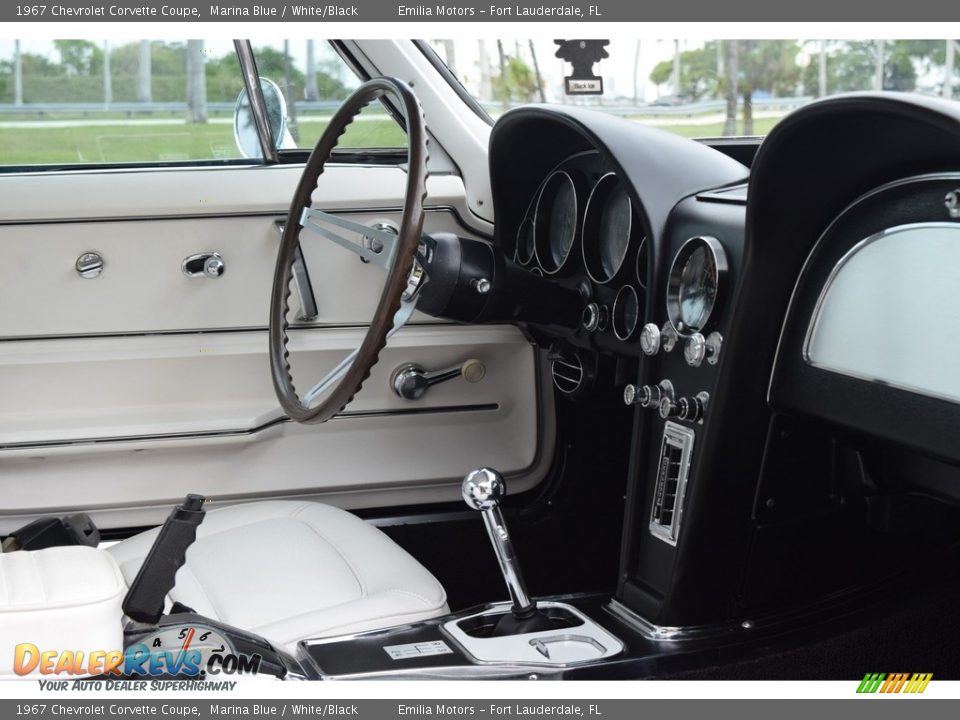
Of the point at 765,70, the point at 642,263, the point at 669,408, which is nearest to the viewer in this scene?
the point at 669,408

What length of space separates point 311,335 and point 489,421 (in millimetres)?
408

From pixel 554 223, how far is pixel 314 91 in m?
0.54

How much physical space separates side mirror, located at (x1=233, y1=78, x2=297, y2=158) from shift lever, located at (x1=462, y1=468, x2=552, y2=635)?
0.87 metres

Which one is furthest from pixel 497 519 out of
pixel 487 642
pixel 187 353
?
pixel 187 353

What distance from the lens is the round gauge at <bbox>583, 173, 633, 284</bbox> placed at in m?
1.63

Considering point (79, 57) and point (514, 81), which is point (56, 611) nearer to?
point (79, 57)

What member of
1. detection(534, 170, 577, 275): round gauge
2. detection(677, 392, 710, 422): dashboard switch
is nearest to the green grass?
detection(534, 170, 577, 275): round gauge

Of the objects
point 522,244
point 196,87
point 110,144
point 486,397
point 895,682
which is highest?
point 196,87

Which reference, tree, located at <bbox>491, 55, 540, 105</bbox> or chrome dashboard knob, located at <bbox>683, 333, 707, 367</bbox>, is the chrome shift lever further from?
tree, located at <bbox>491, 55, 540, 105</bbox>

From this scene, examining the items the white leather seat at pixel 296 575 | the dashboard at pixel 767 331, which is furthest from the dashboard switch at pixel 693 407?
the white leather seat at pixel 296 575

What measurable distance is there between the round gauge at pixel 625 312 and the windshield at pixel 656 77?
1.08ft

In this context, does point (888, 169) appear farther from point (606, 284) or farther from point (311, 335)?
point (311, 335)

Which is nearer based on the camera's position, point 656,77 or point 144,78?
point 144,78

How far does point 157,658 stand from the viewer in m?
1.13
